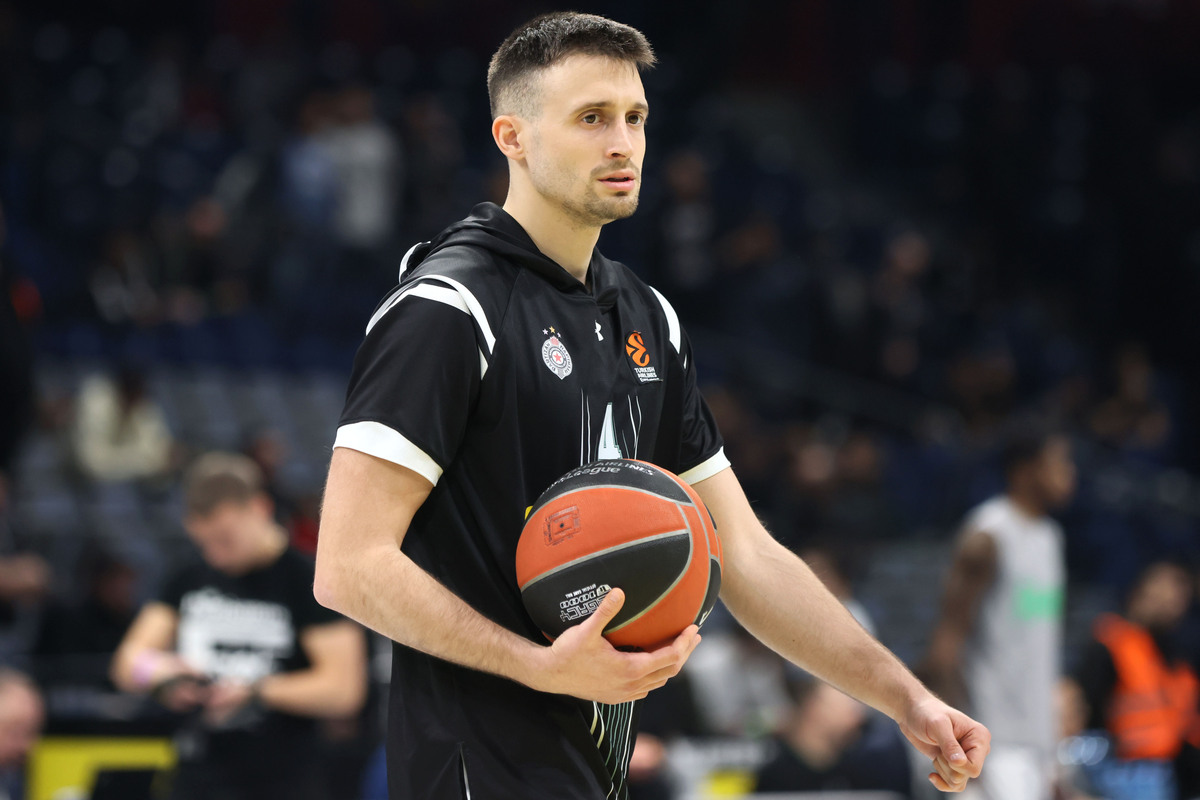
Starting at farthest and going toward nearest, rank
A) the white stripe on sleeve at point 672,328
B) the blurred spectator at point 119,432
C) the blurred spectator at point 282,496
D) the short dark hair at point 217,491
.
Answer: the blurred spectator at point 119,432, the blurred spectator at point 282,496, the short dark hair at point 217,491, the white stripe on sleeve at point 672,328

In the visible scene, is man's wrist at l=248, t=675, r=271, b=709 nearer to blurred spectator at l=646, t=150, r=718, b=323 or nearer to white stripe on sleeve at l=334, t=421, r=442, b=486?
white stripe on sleeve at l=334, t=421, r=442, b=486

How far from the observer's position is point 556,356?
282 centimetres

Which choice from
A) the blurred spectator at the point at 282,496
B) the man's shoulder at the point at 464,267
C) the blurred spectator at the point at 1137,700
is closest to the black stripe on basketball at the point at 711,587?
the man's shoulder at the point at 464,267

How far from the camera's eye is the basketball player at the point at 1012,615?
7188 millimetres

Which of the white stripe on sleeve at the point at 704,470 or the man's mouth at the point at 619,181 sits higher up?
the man's mouth at the point at 619,181

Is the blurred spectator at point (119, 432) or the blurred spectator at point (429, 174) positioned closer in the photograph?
the blurred spectator at point (119, 432)

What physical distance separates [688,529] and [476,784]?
24.9 inches

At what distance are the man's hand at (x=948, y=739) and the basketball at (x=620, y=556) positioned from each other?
60 centimetres

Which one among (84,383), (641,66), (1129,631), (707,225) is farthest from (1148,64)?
(641,66)

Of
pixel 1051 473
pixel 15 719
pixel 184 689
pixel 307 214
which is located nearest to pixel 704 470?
pixel 184 689

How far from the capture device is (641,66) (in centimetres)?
297

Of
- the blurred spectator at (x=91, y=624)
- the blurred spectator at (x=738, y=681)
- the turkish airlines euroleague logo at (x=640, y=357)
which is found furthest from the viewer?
the blurred spectator at (x=738, y=681)

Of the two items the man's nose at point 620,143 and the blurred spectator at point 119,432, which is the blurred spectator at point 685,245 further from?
the man's nose at point 620,143

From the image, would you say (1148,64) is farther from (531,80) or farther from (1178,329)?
(531,80)
